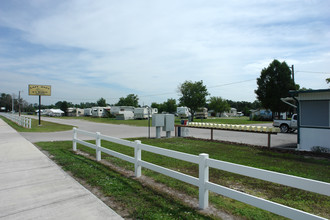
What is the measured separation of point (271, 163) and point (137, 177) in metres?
4.54

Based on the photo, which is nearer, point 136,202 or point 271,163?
point 136,202

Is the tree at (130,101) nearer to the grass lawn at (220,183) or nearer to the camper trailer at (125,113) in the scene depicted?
the camper trailer at (125,113)

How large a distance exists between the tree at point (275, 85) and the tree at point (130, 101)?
48.5 m

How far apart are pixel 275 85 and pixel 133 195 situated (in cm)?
3557

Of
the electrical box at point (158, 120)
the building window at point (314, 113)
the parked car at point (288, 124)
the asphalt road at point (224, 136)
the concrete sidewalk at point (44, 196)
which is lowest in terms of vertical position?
the asphalt road at point (224, 136)

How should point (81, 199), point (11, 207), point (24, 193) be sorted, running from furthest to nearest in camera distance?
point (24, 193), point (81, 199), point (11, 207)

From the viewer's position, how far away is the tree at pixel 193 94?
42281 millimetres

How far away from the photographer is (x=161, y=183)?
5.40 metres

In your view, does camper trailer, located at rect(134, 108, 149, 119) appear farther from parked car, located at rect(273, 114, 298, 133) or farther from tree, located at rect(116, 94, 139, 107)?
tree, located at rect(116, 94, 139, 107)

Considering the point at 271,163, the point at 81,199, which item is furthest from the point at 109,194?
the point at 271,163

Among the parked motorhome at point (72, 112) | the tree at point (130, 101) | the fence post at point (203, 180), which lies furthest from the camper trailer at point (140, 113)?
the fence post at point (203, 180)

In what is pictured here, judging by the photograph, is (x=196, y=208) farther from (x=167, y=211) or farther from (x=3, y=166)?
(x=3, y=166)

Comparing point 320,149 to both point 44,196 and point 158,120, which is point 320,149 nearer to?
point 158,120

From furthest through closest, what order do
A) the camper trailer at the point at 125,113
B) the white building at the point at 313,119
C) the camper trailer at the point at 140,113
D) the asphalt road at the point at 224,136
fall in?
the camper trailer at the point at 125,113, the camper trailer at the point at 140,113, the asphalt road at the point at 224,136, the white building at the point at 313,119
